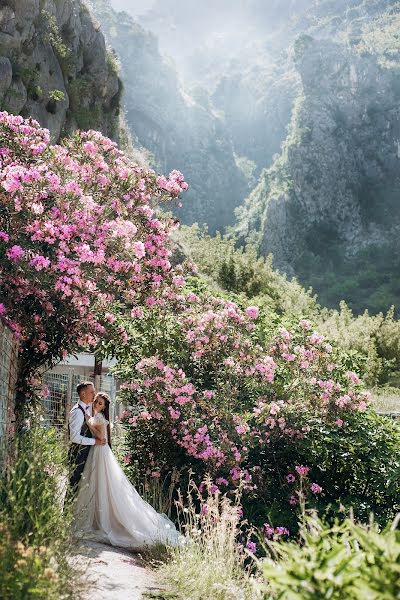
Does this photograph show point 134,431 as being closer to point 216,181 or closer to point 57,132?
point 57,132

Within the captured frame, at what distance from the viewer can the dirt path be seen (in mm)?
5367

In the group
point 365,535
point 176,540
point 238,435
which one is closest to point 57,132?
point 238,435

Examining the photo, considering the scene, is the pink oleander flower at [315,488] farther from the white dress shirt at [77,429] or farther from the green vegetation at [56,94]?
the green vegetation at [56,94]

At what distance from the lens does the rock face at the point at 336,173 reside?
93312 mm

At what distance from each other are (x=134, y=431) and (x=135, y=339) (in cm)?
150

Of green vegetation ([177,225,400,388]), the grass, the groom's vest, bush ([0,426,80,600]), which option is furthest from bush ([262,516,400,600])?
green vegetation ([177,225,400,388])

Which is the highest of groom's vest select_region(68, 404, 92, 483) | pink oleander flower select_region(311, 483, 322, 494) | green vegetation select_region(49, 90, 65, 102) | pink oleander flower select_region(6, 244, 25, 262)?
green vegetation select_region(49, 90, 65, 102)

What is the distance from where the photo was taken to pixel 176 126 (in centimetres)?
14138

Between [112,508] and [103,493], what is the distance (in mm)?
219

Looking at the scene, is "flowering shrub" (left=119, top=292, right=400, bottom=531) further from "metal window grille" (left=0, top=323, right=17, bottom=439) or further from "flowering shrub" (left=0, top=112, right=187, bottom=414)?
"metal window grille" (left=0, top=323, right=17, bottom=439)

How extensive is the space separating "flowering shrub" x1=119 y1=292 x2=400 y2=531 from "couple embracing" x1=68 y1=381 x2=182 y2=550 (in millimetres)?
1235

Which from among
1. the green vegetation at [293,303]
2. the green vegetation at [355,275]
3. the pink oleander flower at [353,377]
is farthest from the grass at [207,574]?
the green vegetation at [355,275]

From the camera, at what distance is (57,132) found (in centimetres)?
2289

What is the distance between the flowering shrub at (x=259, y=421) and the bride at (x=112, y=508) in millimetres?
1269
